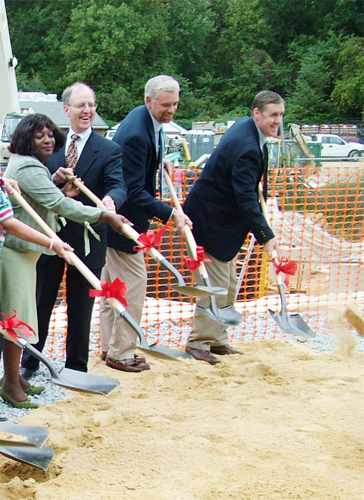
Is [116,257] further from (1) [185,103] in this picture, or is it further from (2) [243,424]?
(1) [185,103]

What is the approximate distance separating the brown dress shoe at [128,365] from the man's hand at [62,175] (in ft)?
4.76

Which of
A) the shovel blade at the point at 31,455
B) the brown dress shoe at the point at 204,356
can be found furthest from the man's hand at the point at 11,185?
the brown dress shoe at the point at 204,356

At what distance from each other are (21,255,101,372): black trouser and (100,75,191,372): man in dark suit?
399 mm

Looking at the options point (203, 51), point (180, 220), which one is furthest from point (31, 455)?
point (203, 51)

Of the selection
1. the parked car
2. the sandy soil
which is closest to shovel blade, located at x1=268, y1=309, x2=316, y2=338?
the sandy soil

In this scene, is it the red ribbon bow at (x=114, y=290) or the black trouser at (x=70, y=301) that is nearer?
the red ribbon bow at (x=114, y=290)

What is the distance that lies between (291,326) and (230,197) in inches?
43.4

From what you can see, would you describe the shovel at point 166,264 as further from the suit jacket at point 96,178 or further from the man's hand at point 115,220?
the suit jacket at point 96,178

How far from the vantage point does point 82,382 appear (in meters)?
3.62

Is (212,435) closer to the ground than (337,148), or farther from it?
farther from it

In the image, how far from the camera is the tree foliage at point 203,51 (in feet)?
161

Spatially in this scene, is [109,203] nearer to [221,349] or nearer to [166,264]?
[166,264]

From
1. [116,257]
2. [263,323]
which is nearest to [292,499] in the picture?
[116,257]

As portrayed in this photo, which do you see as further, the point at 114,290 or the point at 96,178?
the point at 96,178
